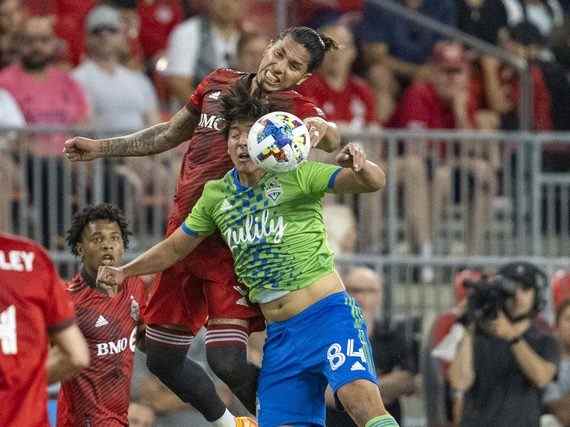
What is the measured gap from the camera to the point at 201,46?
49.2 feet

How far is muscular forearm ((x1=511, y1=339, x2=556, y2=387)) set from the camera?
11547 millimetres

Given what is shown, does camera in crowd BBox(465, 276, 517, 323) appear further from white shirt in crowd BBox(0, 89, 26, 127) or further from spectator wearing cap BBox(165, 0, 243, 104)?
white shirt in crowd BBox(0, 89, 26, 127)

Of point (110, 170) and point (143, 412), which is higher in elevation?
point (110, 170)

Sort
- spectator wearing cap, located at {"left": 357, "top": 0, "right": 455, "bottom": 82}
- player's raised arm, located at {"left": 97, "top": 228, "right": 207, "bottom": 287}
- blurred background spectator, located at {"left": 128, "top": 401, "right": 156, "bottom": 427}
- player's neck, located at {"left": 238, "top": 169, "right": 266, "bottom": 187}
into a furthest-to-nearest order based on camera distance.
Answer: spectator wearing cap, located at {"left": 357, "top": 0, "right": 455, "bottom": 82} → blurred background spectator, located at {"left": 128, "top": 401, "right": 156, "bottom": 427} → player's raised arm, located at {"left": 97, "top": 228, "right": 207, "bottom": 287} → player's neck, located at {"left": 238, "top": 169, "right": 266, "bottom": 187}

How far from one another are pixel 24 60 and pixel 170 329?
5.69 m

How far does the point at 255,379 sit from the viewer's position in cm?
927

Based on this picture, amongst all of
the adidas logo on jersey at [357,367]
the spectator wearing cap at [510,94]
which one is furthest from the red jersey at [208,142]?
the spectator wearing cap at [510,94]

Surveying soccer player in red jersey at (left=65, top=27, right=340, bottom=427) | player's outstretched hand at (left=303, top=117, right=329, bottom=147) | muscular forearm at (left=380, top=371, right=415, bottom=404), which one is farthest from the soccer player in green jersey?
muscular forearm at (left=380, top=371, right=415, bottom=404)

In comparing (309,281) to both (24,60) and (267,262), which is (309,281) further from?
(24,60)

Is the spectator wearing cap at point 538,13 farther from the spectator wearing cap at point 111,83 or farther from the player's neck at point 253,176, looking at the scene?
the player's neck at point 253,176

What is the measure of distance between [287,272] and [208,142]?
925 mm

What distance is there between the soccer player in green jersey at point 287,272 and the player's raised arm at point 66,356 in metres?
1.56

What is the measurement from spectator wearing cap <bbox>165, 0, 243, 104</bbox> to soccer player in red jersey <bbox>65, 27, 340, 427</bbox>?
536 cm

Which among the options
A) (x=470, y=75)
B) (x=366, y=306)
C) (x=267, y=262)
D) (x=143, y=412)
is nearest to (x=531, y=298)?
(x=366, y=306)
